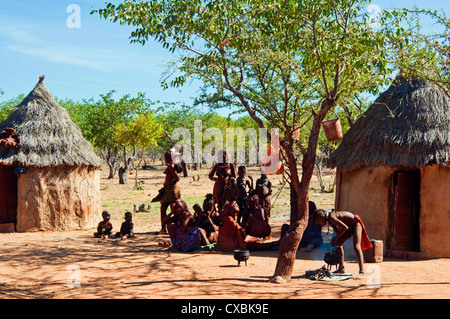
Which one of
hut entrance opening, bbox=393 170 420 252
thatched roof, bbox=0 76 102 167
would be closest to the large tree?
hut entrance opening, bbox=393 170 420 252

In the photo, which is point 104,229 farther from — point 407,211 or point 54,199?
point 407,211

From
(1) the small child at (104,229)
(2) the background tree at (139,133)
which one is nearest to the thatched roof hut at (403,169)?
(1) the small child at (104,229)

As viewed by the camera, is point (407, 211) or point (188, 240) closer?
point (188, 240)

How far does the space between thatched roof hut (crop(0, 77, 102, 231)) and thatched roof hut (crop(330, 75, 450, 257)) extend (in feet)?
20.8

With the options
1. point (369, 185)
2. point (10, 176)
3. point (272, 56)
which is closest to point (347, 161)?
point (369, 185)

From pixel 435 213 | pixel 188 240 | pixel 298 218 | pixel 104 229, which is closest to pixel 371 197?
pixel 435 213

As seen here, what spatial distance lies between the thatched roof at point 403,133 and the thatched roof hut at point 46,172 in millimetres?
6287

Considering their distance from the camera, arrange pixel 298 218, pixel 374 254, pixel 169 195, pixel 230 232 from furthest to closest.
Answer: pixel 169 195
pixel 230 232
pixel 374 254
pixel 298 218

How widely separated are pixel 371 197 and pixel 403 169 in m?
0.83

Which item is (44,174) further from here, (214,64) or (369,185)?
(369,185)

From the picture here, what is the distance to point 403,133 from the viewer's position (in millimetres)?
9273

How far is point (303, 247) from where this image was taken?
9.23m

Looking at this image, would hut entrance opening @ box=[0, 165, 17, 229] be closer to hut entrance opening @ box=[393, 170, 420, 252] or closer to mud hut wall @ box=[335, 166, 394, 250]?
mud hut wall @ box=[335, 166, 394, 250]

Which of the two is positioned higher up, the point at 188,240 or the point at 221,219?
the point at 221,219
